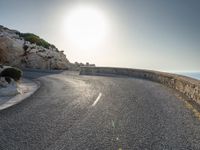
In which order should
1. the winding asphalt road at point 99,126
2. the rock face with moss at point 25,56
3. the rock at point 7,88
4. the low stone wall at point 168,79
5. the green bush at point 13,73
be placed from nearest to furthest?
the winding asphalt road at point 99,126 < the low stone wall at point 168,79 < the rock at point 7,88 < the green bush at point 13,73 < the rock face with moss at point 25,56

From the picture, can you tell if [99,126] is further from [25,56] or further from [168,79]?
[25,56]

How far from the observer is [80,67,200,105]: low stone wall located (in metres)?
11.8

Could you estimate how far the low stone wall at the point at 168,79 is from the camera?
11.8m

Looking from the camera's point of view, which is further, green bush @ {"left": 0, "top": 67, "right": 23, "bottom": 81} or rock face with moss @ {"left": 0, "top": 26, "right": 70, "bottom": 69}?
rock face with moss @ {"left": 0, "top": 26, "right": 70, "bottom": 69}

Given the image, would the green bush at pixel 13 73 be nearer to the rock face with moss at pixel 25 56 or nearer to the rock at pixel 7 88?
the rock at pixel 7 88

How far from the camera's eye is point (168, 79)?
18.5 meters

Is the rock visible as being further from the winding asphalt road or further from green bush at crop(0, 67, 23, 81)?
the winding asphalt road

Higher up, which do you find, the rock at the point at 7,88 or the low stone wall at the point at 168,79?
the low stone wall at the point at 168,79

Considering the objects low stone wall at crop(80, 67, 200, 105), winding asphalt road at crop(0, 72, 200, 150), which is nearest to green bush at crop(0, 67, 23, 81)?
winding asphalt road at crop(0, 72, 200, 150)

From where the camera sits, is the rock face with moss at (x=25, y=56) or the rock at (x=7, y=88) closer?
the rock at (x=7, y=88)

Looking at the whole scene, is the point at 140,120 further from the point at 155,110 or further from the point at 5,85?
the point at 5,85

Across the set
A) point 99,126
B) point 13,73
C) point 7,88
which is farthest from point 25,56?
point 99,126

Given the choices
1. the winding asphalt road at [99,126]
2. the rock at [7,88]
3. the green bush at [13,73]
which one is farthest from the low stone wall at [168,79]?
the green bush at [13,73]

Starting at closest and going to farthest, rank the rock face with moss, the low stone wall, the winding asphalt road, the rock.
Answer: the winding asphalt road < the low stone wall < the rock < the rock face with moss
